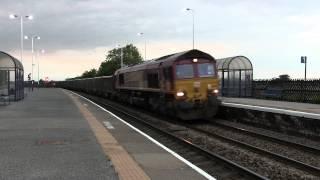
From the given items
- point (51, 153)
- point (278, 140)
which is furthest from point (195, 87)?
point (51, 153)

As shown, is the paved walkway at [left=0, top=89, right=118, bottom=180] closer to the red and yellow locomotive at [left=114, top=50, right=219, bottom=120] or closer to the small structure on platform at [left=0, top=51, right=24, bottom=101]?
the red and yellow locomotive at [left=114, top=50, right=219, bottom=120]

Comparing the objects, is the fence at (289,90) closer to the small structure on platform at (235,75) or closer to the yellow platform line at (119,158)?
the small structure on platform at (235,75)

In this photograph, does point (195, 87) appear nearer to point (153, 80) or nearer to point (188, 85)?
point (188, 85)

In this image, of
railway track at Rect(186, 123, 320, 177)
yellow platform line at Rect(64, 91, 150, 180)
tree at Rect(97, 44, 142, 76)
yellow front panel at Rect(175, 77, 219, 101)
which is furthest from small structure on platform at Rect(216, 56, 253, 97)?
tree at Rect(97, 44, 142, 76)

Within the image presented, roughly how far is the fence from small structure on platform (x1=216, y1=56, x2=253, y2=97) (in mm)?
1107

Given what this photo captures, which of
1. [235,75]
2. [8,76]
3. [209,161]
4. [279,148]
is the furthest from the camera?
[235,75]

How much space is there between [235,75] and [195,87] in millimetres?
19765

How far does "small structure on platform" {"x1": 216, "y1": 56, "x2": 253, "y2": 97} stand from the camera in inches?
1679

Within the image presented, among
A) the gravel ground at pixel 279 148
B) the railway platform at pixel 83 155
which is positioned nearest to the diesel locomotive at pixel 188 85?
the gravel ground at pixel 279 148

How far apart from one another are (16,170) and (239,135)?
10.4 m

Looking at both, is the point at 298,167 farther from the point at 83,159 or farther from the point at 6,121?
the point at 6,121

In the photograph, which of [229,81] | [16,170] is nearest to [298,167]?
[16,170]

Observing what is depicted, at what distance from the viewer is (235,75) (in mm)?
43750

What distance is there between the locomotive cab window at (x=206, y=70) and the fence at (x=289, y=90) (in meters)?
8.47
